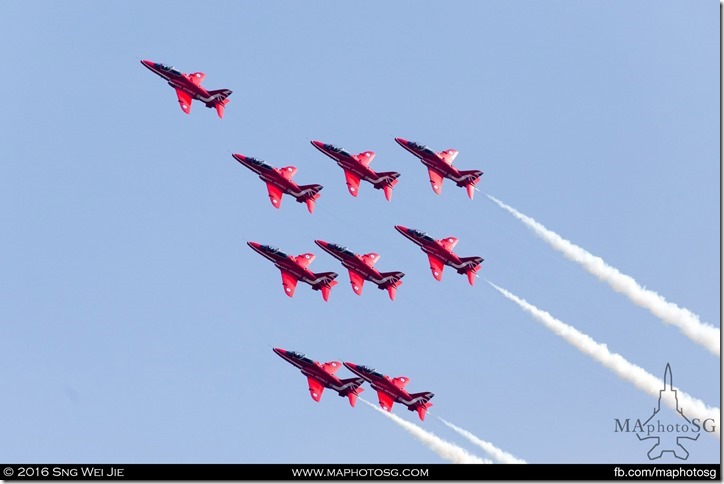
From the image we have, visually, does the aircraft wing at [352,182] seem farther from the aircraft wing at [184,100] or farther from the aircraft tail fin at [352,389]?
the aircraft tail fin at [352,389]

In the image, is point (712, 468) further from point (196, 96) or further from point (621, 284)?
point (196, 96)

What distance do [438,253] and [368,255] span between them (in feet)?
22.1

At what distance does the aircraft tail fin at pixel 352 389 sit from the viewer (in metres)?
140

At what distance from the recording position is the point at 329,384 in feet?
461

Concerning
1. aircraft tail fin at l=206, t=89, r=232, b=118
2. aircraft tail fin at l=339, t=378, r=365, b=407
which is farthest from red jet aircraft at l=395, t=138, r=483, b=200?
aircraft tail fin at l=339, t=378, r=365, b=407

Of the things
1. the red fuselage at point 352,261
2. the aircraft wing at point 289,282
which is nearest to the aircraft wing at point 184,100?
the red fuselage at point 352,261

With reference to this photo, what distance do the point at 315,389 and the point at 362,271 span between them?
11.8m

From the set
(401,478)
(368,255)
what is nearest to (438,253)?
(368,255)

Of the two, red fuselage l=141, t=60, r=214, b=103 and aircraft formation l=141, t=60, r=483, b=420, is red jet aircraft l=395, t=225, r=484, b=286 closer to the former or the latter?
aircraft formation l=141, t=60, r=483, b=420

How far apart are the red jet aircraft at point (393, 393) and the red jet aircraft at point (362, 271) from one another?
23.7 feet

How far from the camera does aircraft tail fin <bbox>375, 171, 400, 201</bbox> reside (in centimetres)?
14838

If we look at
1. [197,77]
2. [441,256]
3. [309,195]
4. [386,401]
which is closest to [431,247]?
[441,256]

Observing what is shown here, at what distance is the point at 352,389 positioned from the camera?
13975cm

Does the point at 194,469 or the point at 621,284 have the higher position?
the point at 621,284
